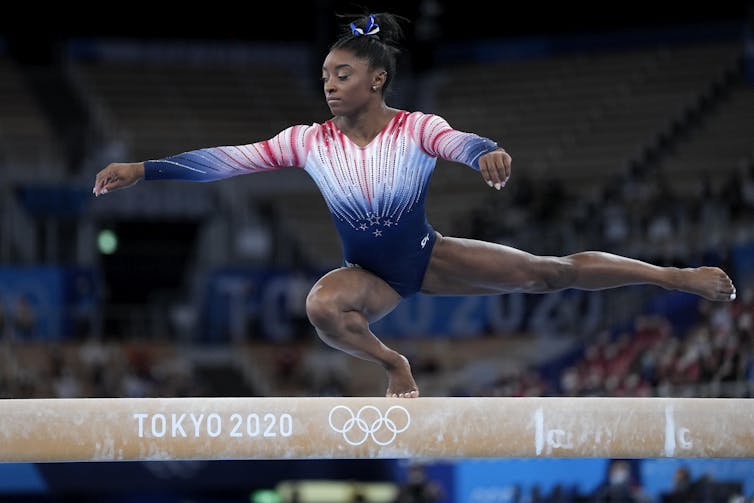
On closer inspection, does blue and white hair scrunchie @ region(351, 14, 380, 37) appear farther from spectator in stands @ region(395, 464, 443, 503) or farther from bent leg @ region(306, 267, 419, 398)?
spectator in stands @ region(395, 464, 443, 503)

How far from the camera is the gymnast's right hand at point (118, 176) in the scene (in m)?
5.26

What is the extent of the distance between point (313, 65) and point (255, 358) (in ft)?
24.5

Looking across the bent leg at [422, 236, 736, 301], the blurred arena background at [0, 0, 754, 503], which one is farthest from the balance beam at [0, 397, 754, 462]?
the blurred arena background at [0, 0, 754, 503]

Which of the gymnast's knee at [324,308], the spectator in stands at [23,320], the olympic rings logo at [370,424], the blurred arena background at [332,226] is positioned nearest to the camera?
the olympic rings logo at [370,424]

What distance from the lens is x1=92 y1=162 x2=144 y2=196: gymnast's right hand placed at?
17.3ft

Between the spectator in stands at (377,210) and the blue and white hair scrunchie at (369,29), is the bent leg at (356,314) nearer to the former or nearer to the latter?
the spectator in stands at (377,210)

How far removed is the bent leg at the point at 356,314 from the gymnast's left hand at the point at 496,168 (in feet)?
2.97

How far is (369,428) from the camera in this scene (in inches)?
191

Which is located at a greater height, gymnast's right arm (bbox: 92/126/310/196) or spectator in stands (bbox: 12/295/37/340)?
gymnast's right arm (bbox: 92/126/310/196)

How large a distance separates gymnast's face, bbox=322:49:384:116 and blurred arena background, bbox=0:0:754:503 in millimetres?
5954

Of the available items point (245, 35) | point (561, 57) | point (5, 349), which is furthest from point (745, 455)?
point (245, 35)

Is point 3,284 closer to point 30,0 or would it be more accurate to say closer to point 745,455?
point 30,0

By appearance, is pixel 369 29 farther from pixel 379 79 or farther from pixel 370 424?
pixel 370 424

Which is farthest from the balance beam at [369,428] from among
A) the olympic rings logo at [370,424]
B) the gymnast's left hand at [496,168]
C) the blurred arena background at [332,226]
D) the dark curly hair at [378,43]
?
the blurred arena background at [332,226]
